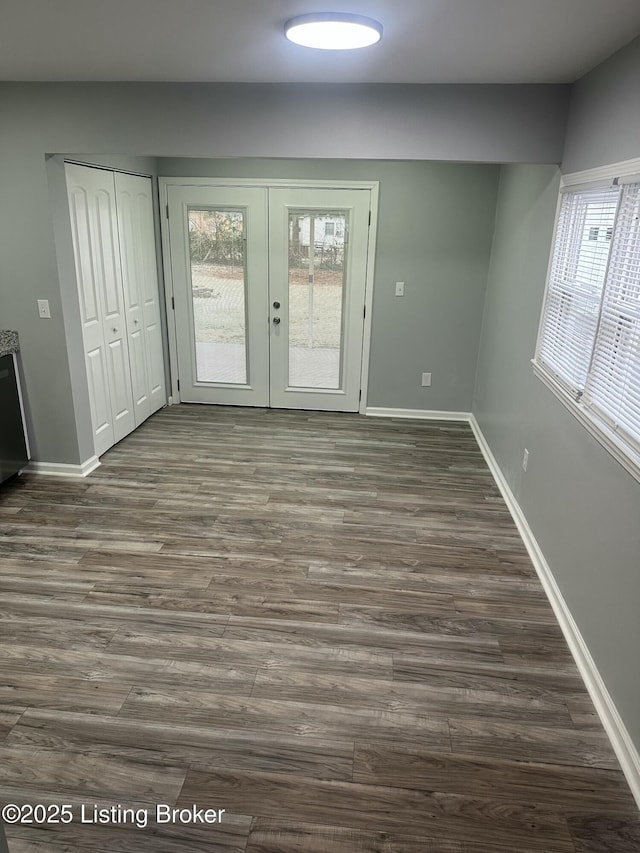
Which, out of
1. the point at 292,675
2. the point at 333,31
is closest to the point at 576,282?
the point at 333,31

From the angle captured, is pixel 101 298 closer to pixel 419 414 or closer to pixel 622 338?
pixel 419 414

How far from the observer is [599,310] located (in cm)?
240

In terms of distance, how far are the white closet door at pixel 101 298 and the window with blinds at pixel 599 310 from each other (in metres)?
2.86

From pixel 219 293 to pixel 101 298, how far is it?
4.10ft

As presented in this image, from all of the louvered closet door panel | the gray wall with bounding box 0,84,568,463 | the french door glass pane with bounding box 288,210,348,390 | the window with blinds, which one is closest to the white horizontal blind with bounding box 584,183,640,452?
the window with blinds

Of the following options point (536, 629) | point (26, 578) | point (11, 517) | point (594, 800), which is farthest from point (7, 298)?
point (594, 800)

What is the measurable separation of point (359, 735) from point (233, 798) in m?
0.46

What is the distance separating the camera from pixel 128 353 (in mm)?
4508

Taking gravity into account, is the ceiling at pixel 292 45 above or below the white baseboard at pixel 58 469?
above

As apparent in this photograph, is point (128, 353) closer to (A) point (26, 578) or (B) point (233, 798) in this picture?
(A) point (26, 578)

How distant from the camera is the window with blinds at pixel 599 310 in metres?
2.11

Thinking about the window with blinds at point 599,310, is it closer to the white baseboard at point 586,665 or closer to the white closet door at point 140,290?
the white baseboard at point 586,665

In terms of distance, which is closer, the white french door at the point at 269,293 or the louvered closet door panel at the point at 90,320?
the louvered closet door panel at the point at 90,320

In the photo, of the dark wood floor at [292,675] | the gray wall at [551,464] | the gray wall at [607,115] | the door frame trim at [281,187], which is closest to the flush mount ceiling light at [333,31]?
the gray wall at [607,115]
